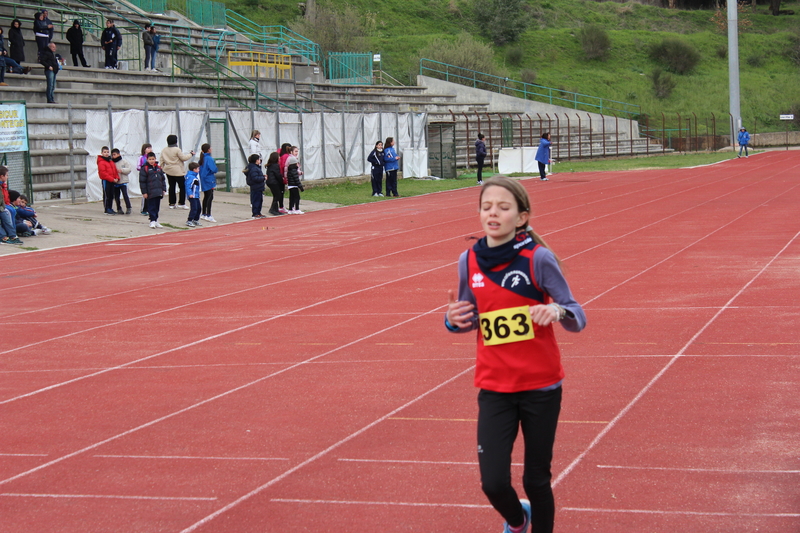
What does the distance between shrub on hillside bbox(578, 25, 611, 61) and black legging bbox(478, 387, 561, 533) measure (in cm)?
7893

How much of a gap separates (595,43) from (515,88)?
1673 centimetres

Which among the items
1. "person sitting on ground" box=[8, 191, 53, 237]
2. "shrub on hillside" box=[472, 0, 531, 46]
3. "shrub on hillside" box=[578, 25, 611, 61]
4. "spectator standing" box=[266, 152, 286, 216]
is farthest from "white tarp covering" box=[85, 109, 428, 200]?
"shrub on hillside" box=[578, 25, 611, 61]

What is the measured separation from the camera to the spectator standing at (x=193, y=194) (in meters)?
22.9

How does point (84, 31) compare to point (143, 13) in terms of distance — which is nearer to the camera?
point (84, 31)

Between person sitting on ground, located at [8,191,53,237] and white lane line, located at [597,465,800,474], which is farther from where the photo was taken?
person sitting on ground, located at [8,191,53,237]

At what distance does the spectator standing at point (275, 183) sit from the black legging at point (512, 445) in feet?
70.9

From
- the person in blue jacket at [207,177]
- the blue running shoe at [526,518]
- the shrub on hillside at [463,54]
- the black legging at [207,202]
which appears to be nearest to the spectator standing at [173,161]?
the person in blue jacket at [207,177]

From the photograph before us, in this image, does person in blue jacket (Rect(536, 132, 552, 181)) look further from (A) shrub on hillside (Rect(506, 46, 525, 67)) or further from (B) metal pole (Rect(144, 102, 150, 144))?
(A) shrub on hillside (Rect(506, 46, 525, 67))

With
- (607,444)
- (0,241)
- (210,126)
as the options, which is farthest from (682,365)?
(210,126)

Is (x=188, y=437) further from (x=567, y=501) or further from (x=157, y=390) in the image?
(x=567, y=501)

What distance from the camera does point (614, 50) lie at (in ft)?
268

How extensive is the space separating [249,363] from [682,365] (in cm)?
378

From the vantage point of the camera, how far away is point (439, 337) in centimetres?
930

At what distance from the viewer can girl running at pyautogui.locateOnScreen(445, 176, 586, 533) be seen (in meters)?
3.97
